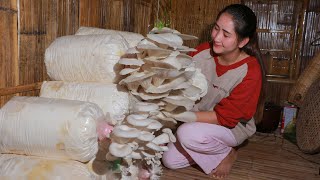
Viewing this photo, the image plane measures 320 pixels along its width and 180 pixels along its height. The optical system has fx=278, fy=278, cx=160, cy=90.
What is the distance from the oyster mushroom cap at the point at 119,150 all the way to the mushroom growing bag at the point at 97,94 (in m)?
0.26

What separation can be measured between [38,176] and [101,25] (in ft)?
3.99

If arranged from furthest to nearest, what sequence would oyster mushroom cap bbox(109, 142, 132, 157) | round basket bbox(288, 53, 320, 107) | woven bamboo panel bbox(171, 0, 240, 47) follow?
woven bamboo panel bbox(171, 0, 240, 47) → round basket bbox(288, 53, 320, 107) → oyster mushroom cap bbox(109, 142, 132, 157)

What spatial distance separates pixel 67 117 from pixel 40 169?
0.24 meters

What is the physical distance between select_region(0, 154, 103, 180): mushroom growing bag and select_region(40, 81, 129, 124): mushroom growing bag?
0.90 ft

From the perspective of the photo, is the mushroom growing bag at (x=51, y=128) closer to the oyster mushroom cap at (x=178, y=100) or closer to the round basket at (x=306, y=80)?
the oyster mushroom cap at (x=178, y=100)

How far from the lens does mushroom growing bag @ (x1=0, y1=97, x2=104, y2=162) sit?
108cm

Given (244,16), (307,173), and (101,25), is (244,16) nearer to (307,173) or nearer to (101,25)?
(101,25)

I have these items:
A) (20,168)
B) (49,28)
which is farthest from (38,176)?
(49,28)

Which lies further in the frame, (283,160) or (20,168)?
(283,160)

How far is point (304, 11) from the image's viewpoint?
10.9 feet

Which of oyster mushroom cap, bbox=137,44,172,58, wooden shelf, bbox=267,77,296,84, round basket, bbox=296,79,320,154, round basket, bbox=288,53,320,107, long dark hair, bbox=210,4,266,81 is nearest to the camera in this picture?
oyster mushroom cap, bbox=137,44,172,58

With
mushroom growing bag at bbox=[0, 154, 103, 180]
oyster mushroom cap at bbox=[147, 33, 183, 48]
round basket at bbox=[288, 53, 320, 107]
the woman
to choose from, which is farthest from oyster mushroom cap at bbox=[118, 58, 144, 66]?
round basket at bbox=[288, 53, 320, 107]

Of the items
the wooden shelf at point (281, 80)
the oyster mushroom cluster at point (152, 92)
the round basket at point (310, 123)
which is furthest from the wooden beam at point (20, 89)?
the wooden shelf at point (281, 80)

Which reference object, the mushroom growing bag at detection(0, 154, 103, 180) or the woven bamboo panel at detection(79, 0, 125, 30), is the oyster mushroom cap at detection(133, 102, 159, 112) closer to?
the mushroom growing bag at detection(0, 154, 103, 180)
